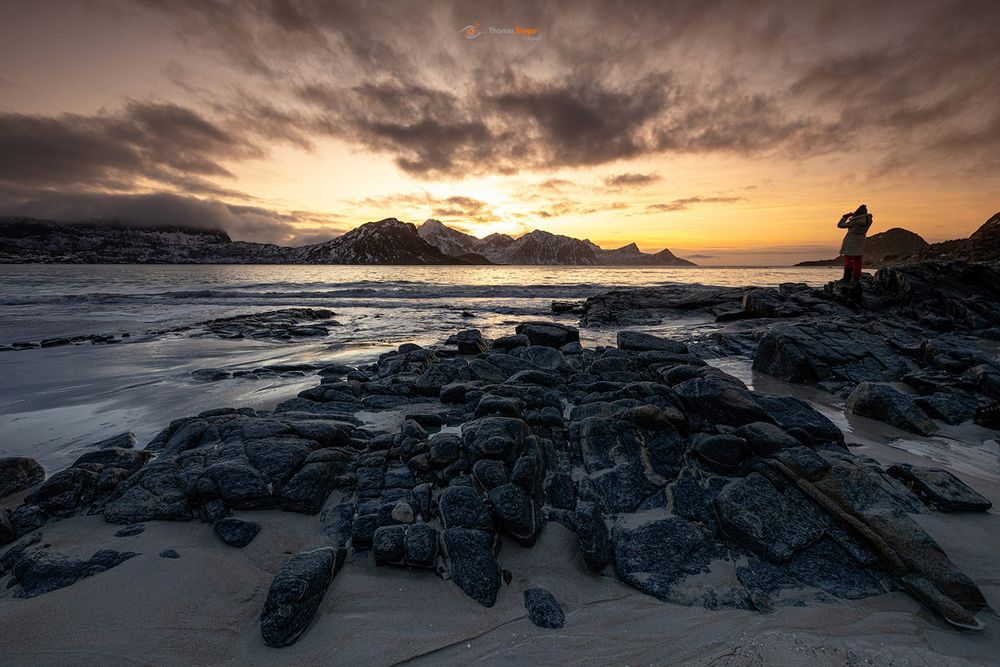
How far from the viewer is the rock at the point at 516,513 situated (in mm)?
3896

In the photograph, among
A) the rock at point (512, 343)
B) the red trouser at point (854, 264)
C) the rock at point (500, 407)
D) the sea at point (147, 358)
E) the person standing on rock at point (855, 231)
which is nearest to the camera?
the rock at point (500, 407)

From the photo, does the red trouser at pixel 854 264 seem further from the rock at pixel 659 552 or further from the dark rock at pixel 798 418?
the rock at pixel 659 552

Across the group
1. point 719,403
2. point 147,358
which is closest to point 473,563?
point 719,403

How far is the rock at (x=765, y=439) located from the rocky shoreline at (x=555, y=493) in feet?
0.07

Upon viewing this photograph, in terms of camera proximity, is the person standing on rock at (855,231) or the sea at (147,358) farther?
the person standing on rock at (855,231)

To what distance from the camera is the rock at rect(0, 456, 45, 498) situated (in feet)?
15.5

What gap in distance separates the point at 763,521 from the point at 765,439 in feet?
3.70

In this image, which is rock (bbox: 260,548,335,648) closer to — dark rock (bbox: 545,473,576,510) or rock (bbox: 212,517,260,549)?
rock (bbox: 212,517,260,549)

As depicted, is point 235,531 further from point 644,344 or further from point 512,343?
point 644,344

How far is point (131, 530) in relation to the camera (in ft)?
13.0

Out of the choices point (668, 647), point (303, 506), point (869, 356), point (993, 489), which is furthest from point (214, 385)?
point (869, 356)

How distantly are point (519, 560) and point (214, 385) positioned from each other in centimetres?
918

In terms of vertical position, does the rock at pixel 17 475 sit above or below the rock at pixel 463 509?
below

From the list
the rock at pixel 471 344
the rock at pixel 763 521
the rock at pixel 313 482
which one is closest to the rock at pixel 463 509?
the rock at pixel 313 482
